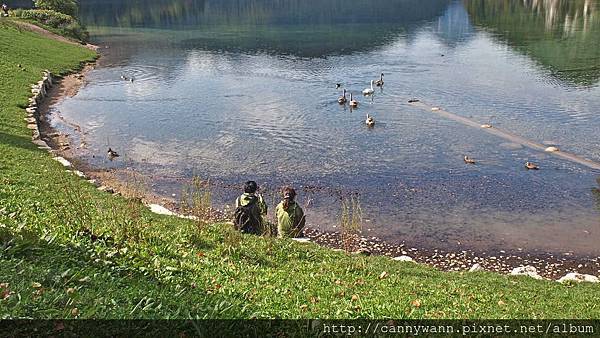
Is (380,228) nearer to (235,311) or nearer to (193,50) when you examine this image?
(235,311)

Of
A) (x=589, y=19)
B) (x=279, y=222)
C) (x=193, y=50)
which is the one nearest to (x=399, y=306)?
(x=279, y=222)

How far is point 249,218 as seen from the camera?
15.2m

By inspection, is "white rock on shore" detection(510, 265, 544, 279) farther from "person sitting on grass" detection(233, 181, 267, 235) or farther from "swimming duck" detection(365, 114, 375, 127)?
"swimming duck" detection(365, 114, 375, 127)

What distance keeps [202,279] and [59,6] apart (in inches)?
3073

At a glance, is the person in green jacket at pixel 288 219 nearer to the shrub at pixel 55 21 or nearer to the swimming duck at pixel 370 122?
the swimming duck at pixel 370 122

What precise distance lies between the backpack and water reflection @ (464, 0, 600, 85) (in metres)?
39.3

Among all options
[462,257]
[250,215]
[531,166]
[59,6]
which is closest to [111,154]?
[250,215]

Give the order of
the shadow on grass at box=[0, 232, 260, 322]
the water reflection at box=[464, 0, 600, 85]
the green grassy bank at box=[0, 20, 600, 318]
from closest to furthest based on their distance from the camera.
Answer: the shadow on grass at box=[0, 232, 260, 322]
the green grassy bank at box=[0, 20, 600, 318]
the water reflection at box=[464, 0, 600, 85]

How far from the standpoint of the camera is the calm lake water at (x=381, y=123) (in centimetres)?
2194

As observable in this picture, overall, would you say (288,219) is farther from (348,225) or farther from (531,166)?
(531,166)

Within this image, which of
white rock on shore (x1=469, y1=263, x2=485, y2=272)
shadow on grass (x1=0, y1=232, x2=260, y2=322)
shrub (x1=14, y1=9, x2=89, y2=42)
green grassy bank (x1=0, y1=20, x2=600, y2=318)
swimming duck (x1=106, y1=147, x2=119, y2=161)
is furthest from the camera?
shrub (x1=14, y1=9, x2=89, y2=42)

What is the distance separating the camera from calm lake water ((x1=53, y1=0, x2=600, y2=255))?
72.0 feet

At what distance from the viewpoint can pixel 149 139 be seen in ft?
105

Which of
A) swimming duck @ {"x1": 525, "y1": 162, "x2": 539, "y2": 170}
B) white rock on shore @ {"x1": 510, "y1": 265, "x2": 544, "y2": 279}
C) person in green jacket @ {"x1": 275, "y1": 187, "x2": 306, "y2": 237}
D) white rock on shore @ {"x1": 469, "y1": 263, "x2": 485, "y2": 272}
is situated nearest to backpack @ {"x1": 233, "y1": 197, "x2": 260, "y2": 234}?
person in green jacket @ {"x1": 275, "y1": 187, "x2": 306, "y2": 237}
